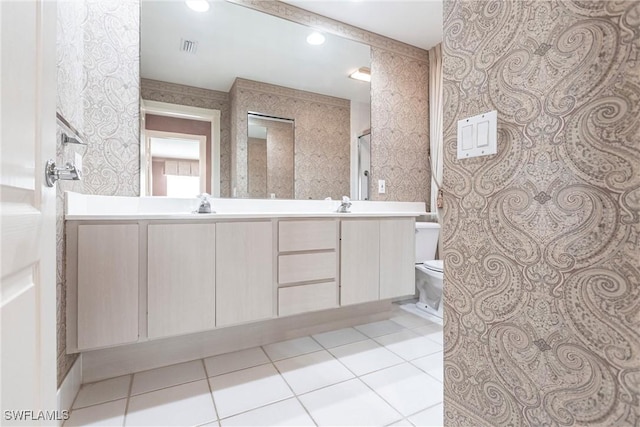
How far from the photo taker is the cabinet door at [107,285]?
1349mm

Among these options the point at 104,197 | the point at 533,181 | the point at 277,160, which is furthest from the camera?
→ the point at 277,160

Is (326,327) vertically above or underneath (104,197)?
underneath

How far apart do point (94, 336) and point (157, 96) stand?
4.83ft

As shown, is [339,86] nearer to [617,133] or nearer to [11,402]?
[617,133]

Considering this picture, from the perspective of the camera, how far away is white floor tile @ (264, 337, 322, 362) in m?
1.87

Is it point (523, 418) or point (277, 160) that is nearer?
point (523, 418)

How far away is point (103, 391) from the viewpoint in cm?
148

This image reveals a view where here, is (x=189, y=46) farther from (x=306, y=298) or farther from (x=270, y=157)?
(x=306, y=298)

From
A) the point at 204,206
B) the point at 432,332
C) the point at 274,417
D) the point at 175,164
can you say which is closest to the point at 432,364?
the point at 432,332

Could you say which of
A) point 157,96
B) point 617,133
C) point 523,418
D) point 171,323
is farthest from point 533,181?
point 157,96

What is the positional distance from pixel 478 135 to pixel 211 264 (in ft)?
4.57

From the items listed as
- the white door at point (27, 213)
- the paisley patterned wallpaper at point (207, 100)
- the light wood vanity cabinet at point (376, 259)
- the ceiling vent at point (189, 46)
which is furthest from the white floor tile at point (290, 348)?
the ceiling vent at point (189, 46)

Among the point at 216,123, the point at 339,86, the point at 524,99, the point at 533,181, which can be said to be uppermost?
the point at 339,86

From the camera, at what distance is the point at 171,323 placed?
1.52 metres
